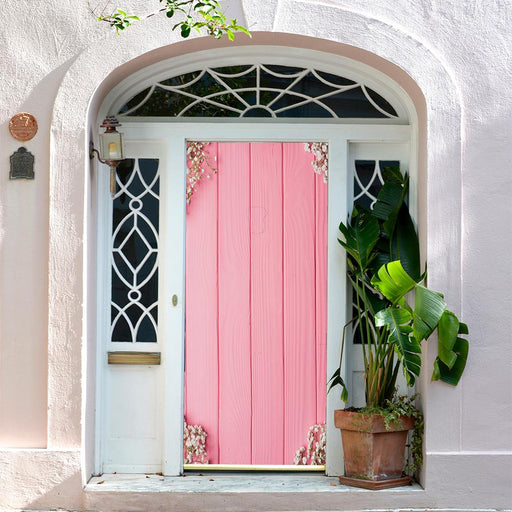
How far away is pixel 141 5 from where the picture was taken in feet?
19.7

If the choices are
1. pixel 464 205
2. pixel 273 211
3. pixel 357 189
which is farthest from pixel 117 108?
pixel 464 205

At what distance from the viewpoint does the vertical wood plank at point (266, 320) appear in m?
6.48

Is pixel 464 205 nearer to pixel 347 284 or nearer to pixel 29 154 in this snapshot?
pixel 347 284

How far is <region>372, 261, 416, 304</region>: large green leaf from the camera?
5.72 meters

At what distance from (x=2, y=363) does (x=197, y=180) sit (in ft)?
6.09

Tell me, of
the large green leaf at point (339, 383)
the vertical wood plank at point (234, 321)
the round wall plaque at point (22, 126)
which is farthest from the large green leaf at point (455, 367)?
the round wall plaque at point (22, 126)

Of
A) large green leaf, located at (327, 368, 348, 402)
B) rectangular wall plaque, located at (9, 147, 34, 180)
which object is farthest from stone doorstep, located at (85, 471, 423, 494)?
rectangular wall plaque, located at (9, 147, 34, 180)

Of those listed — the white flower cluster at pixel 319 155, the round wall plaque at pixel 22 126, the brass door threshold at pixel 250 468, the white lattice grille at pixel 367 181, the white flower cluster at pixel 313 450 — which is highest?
the round wall plaque at pixel 22 126

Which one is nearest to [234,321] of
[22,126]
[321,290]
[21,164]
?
[321,290]

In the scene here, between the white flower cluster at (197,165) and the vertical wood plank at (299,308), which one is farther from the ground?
the white flower cluster at (197,165)

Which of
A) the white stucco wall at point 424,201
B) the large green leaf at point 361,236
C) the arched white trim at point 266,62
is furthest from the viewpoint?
the arched white trim at point 266,62

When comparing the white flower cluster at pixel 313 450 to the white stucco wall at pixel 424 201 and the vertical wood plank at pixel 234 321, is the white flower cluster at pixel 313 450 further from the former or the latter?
the white stucco wall at pixel 424 201

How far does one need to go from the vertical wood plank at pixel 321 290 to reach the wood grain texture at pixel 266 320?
26 centimetres

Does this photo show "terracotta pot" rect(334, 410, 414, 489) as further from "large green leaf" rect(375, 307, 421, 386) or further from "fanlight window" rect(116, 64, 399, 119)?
"fanlight window" rect(116, 64, 399, 119)
